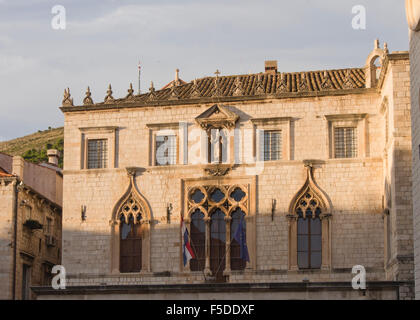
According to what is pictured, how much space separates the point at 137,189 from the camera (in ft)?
127

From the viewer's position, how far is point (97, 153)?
39.5 metres

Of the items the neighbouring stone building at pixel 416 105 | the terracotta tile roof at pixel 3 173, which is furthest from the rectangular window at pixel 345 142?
the terracotta tile roof at pixel 3 173

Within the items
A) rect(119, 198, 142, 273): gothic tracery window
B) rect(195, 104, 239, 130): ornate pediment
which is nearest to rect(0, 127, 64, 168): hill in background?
rect(119, 198, 142, 273): gothic tracery window

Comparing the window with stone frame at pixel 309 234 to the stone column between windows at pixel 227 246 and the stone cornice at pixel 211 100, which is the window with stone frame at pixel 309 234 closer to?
the stone column between windows at pixel 227 246

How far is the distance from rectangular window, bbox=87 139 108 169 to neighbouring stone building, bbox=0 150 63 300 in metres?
4.17

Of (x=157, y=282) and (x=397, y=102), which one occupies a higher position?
(x=397, y=102)

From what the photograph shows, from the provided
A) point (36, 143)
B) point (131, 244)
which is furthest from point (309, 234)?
point (36, 143)

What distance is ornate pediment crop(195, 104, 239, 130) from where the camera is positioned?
3825 centimetres

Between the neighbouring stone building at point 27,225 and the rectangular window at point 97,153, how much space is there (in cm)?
417

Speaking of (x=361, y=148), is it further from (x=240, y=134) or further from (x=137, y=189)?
(x=137, y=189)

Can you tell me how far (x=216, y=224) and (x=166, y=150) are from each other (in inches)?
147
